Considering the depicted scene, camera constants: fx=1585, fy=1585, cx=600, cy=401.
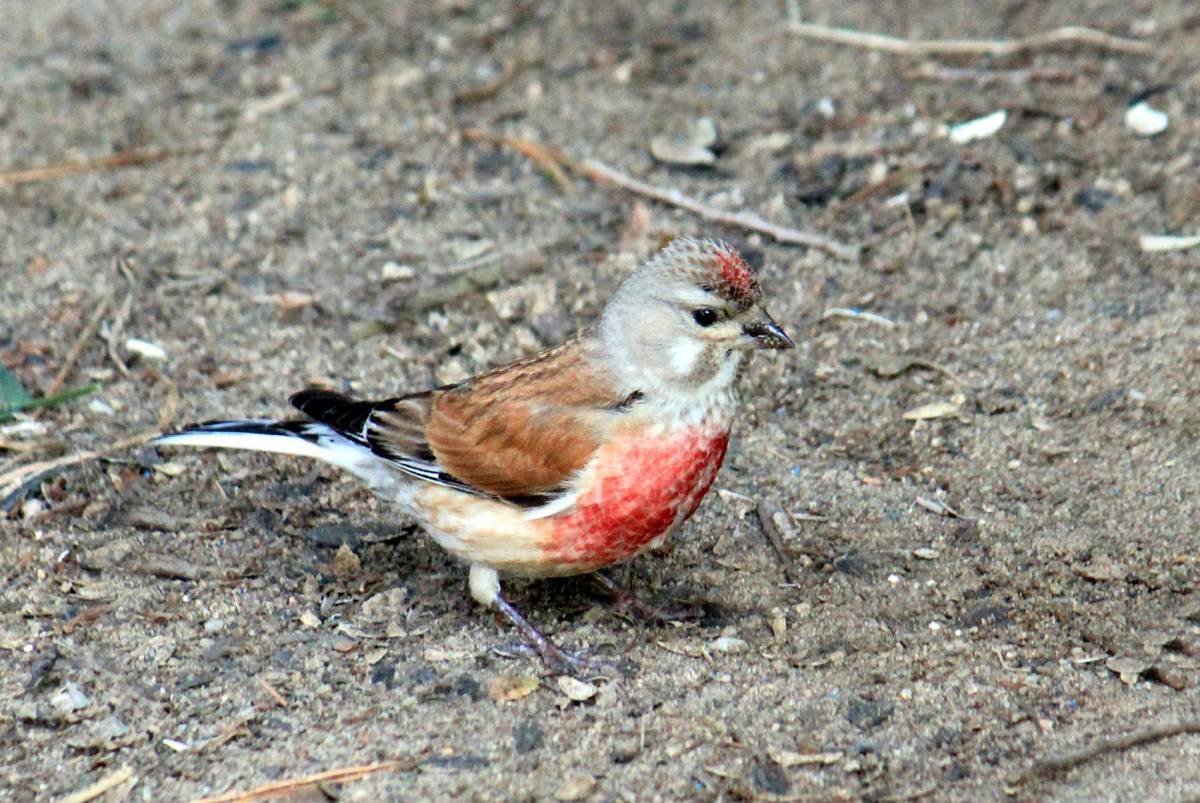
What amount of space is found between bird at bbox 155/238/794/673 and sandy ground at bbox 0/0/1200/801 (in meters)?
0.26

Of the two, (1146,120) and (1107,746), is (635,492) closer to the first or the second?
(1107,746)

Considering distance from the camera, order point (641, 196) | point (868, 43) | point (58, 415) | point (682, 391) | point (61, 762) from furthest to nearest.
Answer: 1. point (868, 43)
2. point (641, 196)
3. point (58, 415)
4. point (682, 391)
5. point (61, 762)

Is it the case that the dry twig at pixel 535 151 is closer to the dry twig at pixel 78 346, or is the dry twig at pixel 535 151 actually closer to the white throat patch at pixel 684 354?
the dry twig at pixel 78 346

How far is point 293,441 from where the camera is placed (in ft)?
15.4

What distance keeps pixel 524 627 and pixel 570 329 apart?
5.41 ft

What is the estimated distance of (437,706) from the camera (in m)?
4.04

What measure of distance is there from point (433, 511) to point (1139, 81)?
154 inches

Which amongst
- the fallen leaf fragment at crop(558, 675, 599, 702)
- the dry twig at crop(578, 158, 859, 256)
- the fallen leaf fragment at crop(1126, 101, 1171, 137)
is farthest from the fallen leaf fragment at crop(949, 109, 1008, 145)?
the fallen leaf fragment at crop(558, 675, 599, 702)

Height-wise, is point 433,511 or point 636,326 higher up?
point 636,326

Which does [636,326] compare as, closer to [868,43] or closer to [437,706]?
[437,706]

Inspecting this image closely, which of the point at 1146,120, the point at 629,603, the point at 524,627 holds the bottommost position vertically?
the point at 629,603

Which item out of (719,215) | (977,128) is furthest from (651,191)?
(977,128)

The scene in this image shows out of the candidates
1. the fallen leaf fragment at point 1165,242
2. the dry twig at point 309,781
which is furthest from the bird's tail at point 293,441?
the fallen leaf fragment at point 1165,242

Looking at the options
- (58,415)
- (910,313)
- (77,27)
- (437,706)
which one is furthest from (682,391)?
(77,27)
